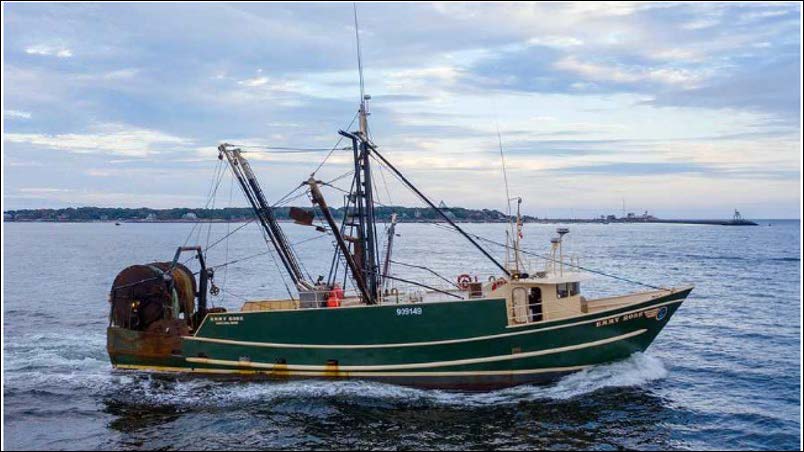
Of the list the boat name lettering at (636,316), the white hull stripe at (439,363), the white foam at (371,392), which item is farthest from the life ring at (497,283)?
the white foam at (371,392)

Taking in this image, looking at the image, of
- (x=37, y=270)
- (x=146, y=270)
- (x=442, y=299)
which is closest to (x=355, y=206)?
(x=442, y=299)

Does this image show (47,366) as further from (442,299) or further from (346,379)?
(442,299)

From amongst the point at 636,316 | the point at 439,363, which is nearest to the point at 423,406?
the point at 439,363

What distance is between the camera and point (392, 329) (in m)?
24.5

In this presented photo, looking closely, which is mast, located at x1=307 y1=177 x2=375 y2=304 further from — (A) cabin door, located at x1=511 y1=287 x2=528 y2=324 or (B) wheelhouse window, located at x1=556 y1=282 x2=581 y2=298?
(B) wheelhouse window, located at x1=556 y1=282 x2=581 y2=298

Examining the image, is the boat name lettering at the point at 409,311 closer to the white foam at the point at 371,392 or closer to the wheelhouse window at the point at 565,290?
the white foam at the point at 371,392

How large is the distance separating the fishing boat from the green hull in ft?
0.12

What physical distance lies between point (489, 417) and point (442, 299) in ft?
18.1

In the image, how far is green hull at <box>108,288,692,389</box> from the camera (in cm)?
2397

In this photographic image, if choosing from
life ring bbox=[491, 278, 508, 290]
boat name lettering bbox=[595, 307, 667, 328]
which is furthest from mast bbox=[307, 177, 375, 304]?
boat name lettering bbox=[595, 307, 667, 328]

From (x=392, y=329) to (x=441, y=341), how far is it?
5.98ft

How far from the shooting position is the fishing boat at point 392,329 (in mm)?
24047

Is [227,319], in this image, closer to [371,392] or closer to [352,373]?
[352,373]

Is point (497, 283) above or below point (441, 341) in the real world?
above
